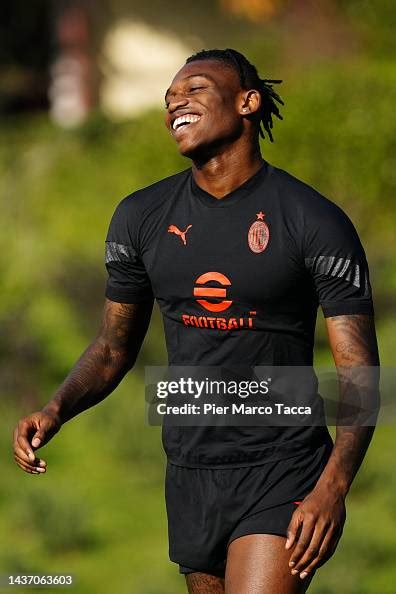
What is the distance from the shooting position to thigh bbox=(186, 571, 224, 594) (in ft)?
15.7

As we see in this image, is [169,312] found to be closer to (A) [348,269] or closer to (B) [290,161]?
(A) [348,269]

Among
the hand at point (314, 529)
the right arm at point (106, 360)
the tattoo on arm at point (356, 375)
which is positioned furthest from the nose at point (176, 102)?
the hand at point (314, 529)

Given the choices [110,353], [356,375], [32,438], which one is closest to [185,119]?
[110,353]

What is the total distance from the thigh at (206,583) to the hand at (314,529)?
0.63 metres

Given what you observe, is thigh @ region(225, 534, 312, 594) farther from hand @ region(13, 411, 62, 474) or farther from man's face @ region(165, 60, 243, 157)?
man's face @ region(165, 60, 243, 157)

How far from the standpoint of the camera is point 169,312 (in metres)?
4.82

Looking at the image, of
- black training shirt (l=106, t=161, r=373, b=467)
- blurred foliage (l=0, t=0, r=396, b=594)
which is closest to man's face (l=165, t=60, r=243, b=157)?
black training shirt (l=106, t=161, r=373, b=467)

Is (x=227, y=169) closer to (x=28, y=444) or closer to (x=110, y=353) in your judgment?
(x=110, y=353)

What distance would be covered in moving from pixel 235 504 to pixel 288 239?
945 millimetres

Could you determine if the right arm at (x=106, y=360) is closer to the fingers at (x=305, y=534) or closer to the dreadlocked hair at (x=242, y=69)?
the dreadlocked hair at (x=242, y=69)

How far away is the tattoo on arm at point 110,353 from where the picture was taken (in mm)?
5020

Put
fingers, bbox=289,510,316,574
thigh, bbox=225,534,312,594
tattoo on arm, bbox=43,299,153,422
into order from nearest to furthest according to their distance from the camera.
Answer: fingers, bbox=289,510,316,574 < thigh, bbox=225,534,312,594 < tattoo on arm, bbox=43,299,153,422

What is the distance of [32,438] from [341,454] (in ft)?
3.63

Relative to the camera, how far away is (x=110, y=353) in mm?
5121
